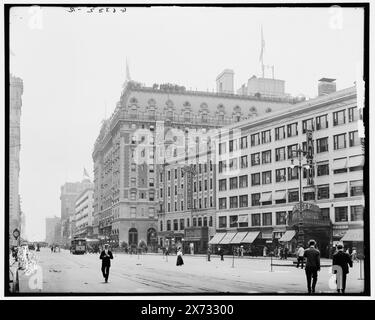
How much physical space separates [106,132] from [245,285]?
254 inches

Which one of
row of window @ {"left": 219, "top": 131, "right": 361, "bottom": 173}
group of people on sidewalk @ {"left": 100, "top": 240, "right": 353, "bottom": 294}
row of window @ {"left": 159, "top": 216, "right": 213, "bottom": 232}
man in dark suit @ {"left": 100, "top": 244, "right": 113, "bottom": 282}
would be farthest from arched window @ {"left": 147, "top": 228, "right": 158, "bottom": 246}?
group of people on sidewalk @ {"left": 100, "top": 240, "right": 353, "bottom": 294}

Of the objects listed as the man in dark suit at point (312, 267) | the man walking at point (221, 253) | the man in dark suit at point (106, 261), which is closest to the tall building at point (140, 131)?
A: the man in dark suit at point (106, 261)

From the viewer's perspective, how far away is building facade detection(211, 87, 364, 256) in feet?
78.2

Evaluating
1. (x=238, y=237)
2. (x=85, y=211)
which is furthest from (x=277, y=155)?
(x=85, y=211)

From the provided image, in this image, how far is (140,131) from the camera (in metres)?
24.2

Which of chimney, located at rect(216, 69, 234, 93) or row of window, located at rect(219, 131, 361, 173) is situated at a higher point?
chimney, located at rect(216, 69, 234, 93)

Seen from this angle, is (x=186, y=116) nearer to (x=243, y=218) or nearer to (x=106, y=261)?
(x=106, y=261)

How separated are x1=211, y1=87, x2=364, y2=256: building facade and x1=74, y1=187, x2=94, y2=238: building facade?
551 cm

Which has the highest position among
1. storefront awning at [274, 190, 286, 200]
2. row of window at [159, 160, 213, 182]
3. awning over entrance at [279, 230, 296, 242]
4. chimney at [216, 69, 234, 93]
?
chimney at [216, 69, 234, 93]

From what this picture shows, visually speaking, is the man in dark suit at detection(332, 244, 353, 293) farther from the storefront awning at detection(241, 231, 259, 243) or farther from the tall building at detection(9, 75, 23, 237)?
the storefront awning at detection(241, 231, 259, 243)

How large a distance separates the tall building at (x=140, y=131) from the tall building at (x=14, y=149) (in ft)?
10.3
